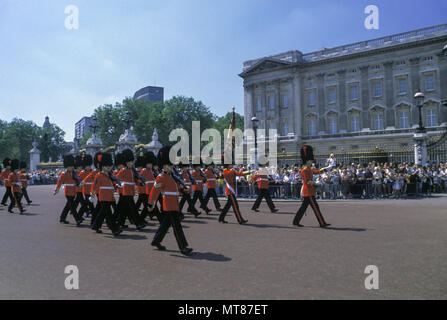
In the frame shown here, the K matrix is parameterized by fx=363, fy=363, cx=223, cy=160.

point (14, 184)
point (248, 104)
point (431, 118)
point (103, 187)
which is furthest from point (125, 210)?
point (248, 104)

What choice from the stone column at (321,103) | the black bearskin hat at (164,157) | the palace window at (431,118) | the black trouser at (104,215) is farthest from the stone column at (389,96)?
the black bearskin hat at (164,157)

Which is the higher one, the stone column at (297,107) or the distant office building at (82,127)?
the distant office building at (82,127)

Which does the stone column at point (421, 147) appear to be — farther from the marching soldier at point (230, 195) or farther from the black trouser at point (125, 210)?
the black trouser at point (125, 210)

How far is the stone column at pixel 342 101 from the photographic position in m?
47.8

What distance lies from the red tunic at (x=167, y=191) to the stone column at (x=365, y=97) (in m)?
43.9

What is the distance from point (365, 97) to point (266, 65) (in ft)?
48.7

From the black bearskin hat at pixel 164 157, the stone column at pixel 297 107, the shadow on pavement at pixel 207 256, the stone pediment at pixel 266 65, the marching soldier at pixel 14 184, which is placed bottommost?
the shadow on pavement at pixel 207 256

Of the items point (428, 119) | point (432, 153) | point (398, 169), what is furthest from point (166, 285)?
point (428, 119)

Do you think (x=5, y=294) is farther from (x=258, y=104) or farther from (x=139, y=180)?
(x=258, y=104)

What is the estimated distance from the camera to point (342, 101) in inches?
1897

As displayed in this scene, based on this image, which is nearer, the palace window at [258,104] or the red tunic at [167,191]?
the red tunic at [167,191]

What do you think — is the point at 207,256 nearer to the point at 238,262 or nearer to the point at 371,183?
the point at 238,262
